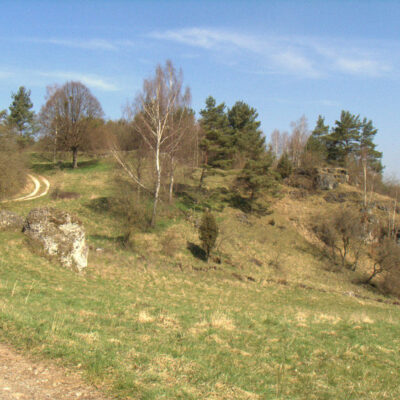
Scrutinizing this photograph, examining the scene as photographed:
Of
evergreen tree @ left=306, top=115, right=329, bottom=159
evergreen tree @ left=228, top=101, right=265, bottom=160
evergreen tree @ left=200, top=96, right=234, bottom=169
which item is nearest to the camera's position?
evergreen tree @ left=200, top=96, right=234, bottom=169

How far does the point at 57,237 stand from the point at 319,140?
5007 cm

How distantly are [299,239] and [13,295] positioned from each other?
32.0 meters

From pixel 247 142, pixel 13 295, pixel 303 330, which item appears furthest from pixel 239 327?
pixel 247 142

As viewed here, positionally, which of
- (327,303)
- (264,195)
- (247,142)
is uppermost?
(247,142)

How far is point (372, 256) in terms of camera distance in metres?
36.7

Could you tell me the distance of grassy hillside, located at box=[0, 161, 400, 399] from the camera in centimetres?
518

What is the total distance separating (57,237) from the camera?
16.0 metres

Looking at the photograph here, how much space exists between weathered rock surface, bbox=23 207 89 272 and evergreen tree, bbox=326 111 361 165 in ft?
155

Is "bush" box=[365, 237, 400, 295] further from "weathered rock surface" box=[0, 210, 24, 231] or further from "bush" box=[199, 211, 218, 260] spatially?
"weathered rock surface" box=[0, 210, 24, 231]

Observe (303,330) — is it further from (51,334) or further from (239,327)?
(51,334)

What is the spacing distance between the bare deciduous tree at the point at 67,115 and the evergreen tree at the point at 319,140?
3427cm

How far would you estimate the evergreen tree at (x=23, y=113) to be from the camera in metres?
57.4

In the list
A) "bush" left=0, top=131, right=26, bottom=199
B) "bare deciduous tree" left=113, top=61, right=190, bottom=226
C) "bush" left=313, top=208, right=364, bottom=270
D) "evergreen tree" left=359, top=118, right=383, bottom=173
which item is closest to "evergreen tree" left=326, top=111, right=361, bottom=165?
"evergreen tree" left=359, top=118, right=383, bottom=173

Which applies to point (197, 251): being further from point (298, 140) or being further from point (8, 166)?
point (298, 140)
